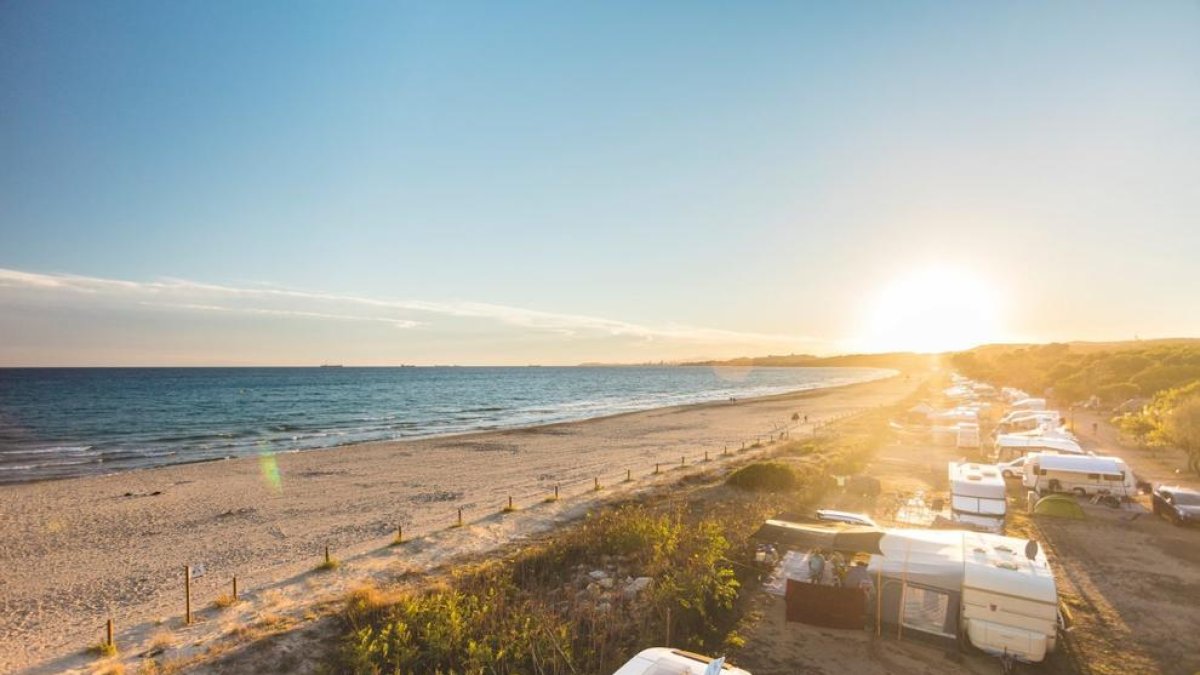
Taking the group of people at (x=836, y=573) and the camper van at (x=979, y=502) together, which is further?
the camper van at (x=979, y=502)

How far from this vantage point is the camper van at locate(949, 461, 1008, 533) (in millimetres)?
20391

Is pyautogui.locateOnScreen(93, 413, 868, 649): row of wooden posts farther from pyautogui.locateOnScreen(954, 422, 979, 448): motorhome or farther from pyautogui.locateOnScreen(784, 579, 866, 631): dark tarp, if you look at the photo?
pyautogui.locateOnScreen(784, 579, 866, 631): dark tarp

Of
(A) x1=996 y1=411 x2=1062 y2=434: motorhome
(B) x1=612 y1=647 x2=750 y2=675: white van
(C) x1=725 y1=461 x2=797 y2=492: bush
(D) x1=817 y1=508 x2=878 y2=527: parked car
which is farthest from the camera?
(A) x1=996 y1=411 x2=1062 y2=434: motorhome

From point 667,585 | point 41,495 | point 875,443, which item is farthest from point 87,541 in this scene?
point 875,443

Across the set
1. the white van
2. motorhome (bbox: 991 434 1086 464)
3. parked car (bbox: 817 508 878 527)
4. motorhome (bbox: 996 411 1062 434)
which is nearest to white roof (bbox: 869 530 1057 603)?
parked car (bbox: 817 508 878 527)

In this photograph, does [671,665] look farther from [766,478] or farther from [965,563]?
[766,478]

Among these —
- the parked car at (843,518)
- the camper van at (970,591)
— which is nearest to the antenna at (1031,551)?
the camper van at (970,591)

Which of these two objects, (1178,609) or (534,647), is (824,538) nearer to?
(534,647)

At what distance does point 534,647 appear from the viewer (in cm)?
1195

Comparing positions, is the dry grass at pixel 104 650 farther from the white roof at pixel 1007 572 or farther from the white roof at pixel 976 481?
the white roof at pixel 976 481

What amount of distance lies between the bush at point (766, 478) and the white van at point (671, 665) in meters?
19.4

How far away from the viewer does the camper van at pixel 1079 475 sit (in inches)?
984

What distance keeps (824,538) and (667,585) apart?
166 inches

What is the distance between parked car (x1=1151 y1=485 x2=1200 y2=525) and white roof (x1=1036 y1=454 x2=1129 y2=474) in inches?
78.4
